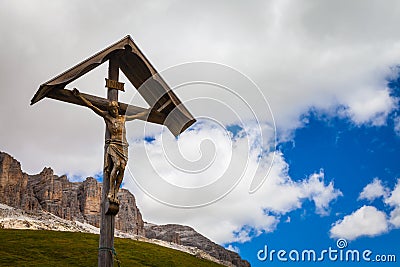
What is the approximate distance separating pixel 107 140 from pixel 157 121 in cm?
161

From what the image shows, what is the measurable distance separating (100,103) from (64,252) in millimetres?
62035

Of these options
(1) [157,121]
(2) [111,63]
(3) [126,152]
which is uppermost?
(2) [111,63]

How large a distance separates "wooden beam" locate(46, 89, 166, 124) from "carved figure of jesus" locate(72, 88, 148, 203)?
0.54 feet

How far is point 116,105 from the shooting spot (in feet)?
39.0

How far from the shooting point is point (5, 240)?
7256 cm

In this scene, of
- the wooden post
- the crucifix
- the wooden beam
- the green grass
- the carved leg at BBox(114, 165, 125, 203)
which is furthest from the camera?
the green grass

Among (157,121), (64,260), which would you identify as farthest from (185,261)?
(157,121)

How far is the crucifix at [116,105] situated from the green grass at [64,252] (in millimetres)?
50347

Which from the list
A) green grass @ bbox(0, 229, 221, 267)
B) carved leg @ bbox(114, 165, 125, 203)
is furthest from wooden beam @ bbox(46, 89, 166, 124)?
green grass @ bbox(0, 229, 221, 267)

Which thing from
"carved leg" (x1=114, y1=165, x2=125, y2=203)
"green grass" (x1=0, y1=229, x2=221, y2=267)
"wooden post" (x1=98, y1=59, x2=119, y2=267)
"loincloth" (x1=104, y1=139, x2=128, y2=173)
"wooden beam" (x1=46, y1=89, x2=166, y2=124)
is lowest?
"wooden post" (x1=98, y1=59, x2=119, y2=267)

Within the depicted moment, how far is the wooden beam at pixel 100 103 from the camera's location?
11594 millimetres

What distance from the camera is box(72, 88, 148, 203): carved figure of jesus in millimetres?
11375

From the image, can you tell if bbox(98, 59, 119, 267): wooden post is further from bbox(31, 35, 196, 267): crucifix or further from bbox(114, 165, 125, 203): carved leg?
bbox(114, 165, 125, 203): carved leg

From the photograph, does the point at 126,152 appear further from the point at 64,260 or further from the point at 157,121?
the point at 64,260
